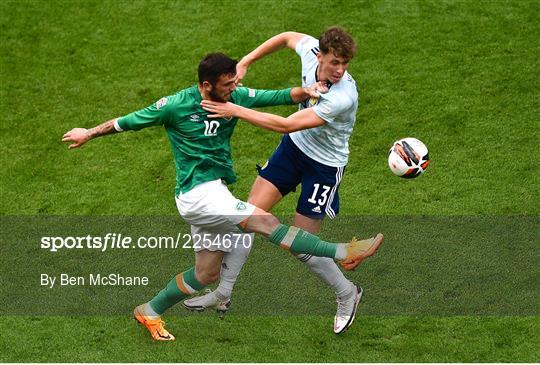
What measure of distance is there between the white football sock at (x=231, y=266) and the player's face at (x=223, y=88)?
1.30 metres

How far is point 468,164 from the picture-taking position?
11625 mm

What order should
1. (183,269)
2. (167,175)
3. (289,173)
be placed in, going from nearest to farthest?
1. (289,173)
2. (183,269)
3. (167,175)

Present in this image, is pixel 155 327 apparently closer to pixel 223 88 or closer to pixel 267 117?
pixel 267 117

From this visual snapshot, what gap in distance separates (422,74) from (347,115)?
4307 millimetres

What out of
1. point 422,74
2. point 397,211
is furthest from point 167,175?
point 422,74

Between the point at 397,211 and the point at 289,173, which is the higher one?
the point at 289,173

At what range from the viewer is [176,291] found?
9.06 m

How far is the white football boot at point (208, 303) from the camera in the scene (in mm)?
9406

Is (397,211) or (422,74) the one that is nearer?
(397,211)

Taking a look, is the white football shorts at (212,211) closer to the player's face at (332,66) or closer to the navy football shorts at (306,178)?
the navy football shorts at (306,178)

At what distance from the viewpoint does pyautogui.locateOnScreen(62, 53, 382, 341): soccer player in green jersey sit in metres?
8.55

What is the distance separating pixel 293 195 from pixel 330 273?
2.35 metres

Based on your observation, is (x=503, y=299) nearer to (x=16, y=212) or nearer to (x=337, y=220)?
(x=337, y=220)

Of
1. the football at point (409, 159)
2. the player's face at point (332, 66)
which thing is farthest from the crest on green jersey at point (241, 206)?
the football at point (409, 159)
